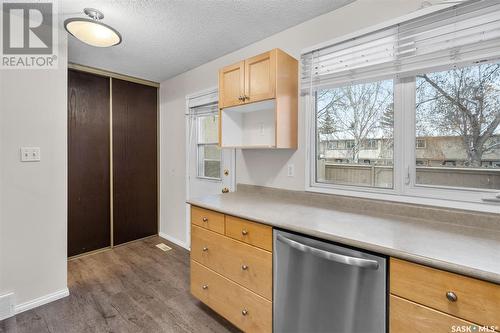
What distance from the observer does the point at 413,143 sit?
1626mm

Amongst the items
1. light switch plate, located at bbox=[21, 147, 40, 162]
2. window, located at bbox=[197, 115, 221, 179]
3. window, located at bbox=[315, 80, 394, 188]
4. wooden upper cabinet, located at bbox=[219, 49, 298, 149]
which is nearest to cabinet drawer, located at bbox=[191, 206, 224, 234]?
wooden upper cabinet, located at bbox=[219, 49, 298, 149]

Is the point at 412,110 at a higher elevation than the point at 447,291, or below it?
higher

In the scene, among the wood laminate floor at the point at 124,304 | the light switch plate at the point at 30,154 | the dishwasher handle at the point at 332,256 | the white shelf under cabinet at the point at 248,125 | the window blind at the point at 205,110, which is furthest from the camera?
the window blind at the point at 205,110

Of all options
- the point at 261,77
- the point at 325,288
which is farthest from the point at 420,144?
the point at 261,77

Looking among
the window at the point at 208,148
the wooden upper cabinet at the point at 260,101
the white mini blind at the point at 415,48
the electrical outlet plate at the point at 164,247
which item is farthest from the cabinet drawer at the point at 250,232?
the electrical outlet plate at the point at 164,247

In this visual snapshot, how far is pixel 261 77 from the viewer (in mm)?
1980

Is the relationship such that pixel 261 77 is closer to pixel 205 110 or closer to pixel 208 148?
pixel 205 110

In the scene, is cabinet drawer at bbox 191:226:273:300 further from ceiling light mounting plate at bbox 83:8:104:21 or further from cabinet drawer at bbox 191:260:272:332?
ceiling light mounting plate at bbox 83:8:104:21

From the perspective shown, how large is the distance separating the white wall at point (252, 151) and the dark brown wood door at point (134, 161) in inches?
6.2

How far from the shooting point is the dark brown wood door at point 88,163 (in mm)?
2996

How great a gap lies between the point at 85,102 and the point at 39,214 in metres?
1.58

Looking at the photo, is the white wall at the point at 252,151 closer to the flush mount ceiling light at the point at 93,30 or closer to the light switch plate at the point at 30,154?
the flush mount ceiling light at the point at 93,30

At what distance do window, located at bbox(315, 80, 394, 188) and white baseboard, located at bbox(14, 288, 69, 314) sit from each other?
2.49m

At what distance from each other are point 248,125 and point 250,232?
1.24m
